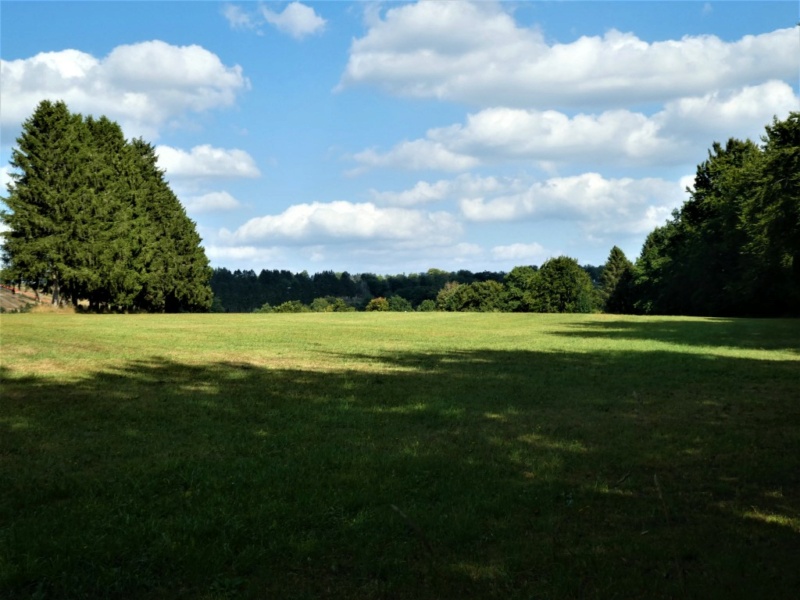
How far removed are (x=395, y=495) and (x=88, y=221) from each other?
183ft

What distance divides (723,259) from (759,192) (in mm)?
26026

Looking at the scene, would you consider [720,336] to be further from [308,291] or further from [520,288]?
[308,291]

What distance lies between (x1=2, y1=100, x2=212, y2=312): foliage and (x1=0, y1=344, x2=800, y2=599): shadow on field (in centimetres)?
4601

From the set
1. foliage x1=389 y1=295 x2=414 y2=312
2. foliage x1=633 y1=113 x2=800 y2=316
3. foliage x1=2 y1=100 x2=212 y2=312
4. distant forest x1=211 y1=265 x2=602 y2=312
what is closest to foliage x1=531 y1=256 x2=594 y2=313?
foliage x1=633 y1=113 x2=800 y2=316

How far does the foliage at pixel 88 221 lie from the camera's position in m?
53.9

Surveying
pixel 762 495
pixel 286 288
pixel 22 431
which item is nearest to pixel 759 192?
pixel 762 495

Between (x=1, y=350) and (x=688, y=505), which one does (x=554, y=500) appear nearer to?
(x=688, y=505)

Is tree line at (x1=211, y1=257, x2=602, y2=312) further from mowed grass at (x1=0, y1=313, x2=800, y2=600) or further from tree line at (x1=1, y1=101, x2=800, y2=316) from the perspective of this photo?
mowed grass at (x1=0, y1=313, x2=800, y2=600)

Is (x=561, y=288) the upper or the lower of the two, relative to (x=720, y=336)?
upper

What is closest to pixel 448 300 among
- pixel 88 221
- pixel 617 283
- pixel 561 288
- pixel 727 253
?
pixel 561 288

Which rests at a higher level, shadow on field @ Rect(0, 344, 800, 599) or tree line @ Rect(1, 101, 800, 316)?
tree line @ Rect(1, 101, 800, 316)

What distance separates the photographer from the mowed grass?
5035 mm

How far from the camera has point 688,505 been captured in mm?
6672

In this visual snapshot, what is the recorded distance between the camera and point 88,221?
55.9 metres
